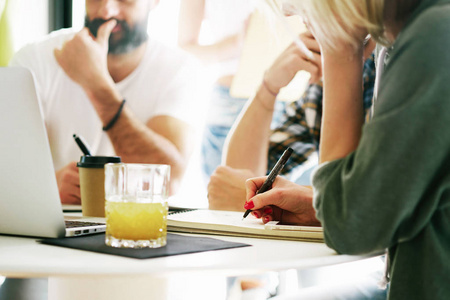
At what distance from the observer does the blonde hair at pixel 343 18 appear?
69 centimetres

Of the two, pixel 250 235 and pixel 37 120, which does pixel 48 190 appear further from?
pixel 250 235

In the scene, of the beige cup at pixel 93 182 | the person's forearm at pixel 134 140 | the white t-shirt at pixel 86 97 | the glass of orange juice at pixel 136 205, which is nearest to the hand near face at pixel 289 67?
the white t-shirt at pixel 86 97

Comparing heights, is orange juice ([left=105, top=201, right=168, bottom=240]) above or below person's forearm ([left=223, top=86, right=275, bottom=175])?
above

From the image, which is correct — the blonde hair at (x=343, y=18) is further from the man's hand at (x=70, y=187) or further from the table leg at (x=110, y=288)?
the man's hand at (x=70, y=187)

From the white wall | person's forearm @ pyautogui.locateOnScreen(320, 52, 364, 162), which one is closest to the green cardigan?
person's forearm @ pyautogui.locateOnScreen(320, 52, 364, 162)

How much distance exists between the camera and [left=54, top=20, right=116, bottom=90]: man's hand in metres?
2.29

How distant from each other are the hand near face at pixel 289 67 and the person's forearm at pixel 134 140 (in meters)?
0.50

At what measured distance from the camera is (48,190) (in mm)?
716

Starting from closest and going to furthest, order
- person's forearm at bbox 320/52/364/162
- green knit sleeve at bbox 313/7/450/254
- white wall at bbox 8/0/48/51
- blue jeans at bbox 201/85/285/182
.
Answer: green knit sleeve at bbox 313/7/450/254 → person's forearm at bbox 320/52/364/162 → blue jeans at bbox 201/85/285/182 → white wall at bbox 8/0/48/51

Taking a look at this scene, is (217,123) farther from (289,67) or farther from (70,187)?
(70,187)

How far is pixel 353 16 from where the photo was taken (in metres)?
0.70

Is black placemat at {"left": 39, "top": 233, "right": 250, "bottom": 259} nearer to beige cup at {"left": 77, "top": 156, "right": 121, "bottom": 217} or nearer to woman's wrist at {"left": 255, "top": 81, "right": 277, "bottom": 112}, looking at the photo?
beige cup at {"left": 77, "top": 156, "right": 121, "bottom": 217}

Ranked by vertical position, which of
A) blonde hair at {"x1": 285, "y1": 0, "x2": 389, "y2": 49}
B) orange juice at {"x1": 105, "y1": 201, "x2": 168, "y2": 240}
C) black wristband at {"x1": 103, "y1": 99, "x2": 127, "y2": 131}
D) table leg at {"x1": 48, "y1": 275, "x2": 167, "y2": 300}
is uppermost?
blonde hair at {"x1": 285, "y1": 0, "x2": 389, "y2": 49}

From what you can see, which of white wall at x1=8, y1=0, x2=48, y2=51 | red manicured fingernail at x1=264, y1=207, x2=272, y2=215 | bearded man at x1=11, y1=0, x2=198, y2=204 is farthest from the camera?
white wall at x1=8, y1=0, x2=48, y2=51
